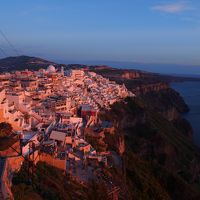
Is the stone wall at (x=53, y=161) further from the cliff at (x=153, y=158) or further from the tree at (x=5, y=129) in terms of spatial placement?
the cliff at (x=153, y=158)

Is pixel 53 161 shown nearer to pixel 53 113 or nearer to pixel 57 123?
pixel 57 123

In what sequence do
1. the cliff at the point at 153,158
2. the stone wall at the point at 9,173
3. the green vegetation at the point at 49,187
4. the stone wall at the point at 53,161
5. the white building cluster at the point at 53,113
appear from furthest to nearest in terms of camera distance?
the cliff at the point at 153,158 < the white building cluster at the point at 53,113 < the stone wall at the point at 53,161 < the green vegetation at the point at 49,187 < the stone wall at the point at 9,173

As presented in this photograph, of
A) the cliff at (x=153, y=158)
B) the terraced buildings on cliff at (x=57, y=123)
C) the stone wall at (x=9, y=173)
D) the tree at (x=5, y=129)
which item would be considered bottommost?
the cliff at (x=153, y=158)

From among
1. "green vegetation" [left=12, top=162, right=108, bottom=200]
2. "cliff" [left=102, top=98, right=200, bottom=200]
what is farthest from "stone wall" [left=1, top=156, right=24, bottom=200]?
"cliff" [left=102, top=98, right=200, bottom=200]

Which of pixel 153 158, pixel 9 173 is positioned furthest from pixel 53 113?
pixel 9 173

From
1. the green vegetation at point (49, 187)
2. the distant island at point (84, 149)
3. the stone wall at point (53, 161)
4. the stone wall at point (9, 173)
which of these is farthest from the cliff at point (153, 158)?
the stone wall at point (9, 173)
